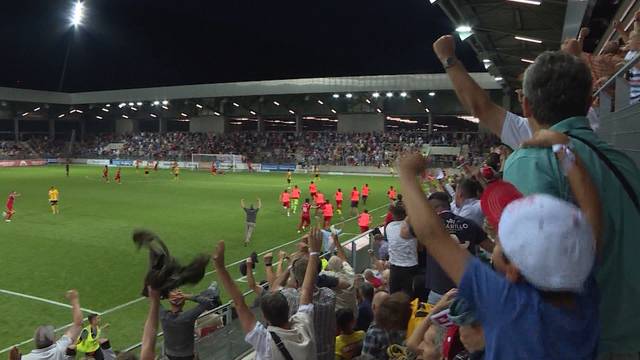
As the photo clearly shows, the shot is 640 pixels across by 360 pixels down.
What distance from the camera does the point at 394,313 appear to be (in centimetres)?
406

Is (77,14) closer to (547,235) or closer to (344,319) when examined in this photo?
(344,319)

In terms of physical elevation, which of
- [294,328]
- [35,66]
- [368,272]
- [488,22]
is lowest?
[368,272]

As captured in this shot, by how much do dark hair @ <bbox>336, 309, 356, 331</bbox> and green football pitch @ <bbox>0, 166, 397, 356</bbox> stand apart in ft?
14.4

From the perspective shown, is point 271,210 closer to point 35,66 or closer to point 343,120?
point 343,120

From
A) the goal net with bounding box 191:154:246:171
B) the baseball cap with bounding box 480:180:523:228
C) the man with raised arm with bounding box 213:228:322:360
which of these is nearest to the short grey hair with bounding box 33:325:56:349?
the man with raised arm with bounding box 213:228:322:360

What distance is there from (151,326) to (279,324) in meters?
0.94

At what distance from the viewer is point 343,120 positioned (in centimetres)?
6775

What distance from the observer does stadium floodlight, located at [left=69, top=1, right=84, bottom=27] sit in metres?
79.7

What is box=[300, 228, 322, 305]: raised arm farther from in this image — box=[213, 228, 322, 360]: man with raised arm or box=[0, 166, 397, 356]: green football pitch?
box=[0, 166, 397, 356]: green football pitch

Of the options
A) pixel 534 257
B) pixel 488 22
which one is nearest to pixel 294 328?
pixel 534 257

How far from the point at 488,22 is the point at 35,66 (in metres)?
82.8

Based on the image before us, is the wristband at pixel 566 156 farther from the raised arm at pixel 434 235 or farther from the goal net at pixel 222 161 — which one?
the goal net at pixel 222 161

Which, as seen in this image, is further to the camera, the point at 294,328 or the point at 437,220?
the point at 294,328

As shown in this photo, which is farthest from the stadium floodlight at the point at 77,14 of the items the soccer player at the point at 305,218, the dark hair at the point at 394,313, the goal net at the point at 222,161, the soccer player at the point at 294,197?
the dark hair at the point at 394,313
